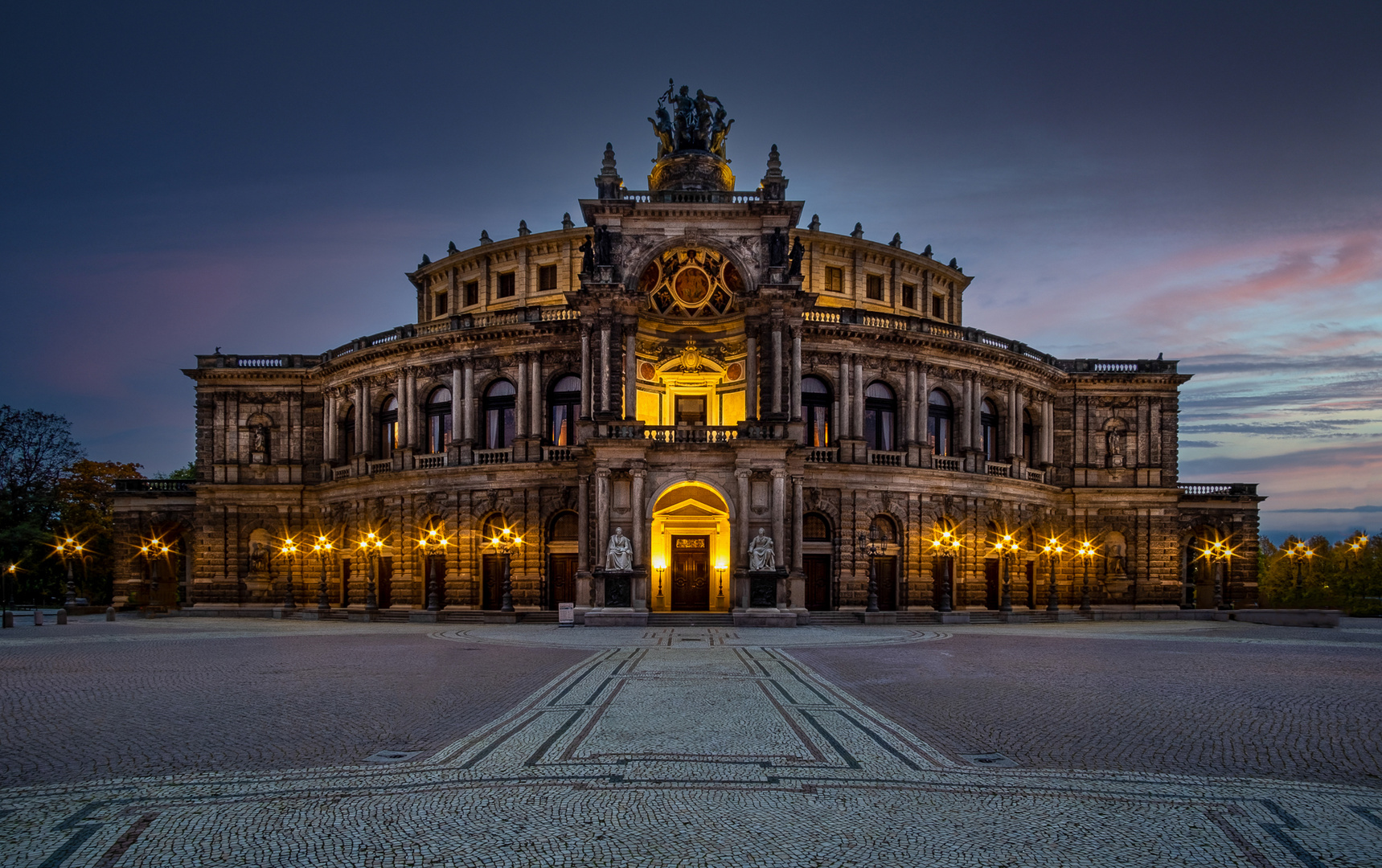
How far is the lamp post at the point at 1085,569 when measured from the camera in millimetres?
48500

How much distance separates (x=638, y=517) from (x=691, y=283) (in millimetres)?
13406

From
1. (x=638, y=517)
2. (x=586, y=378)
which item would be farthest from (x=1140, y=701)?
(x=586, y=378)

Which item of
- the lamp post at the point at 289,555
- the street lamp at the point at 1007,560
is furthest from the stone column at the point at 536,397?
the street lamp at the point at 1007,560

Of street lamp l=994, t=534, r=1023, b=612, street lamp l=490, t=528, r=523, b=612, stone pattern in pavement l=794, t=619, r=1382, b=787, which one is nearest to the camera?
stone pattern in pavement l=794, t=619, r=1382, b=787

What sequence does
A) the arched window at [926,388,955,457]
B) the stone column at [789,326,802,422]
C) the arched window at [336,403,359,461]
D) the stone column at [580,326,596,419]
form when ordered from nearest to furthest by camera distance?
the stone column at [789,326,802,422], the stone column at [580,326,596,419], the arched window at [926,388,955,457], the arched window at [336,403,359,461]

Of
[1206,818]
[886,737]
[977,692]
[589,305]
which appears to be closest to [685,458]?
[589,305]

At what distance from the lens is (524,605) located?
47031 millimetres

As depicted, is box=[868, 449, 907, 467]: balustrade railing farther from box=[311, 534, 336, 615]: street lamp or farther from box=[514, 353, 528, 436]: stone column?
box=[311, 534, 336, 615]: street lamp

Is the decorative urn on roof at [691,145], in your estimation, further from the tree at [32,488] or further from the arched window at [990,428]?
the tree at [32,488]

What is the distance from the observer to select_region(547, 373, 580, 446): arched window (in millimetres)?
48469

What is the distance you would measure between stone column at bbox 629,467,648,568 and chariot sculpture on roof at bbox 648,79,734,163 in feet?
68.6

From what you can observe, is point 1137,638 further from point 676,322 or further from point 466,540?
point 466,540

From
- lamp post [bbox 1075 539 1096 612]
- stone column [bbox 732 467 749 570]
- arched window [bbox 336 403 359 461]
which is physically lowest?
lamp post [bbox 1075 539 1096 612]

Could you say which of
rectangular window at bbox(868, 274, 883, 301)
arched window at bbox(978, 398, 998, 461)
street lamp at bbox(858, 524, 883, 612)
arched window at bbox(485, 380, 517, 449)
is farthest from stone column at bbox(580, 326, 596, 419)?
arched window at bbox(978, 398, 998, 461)
